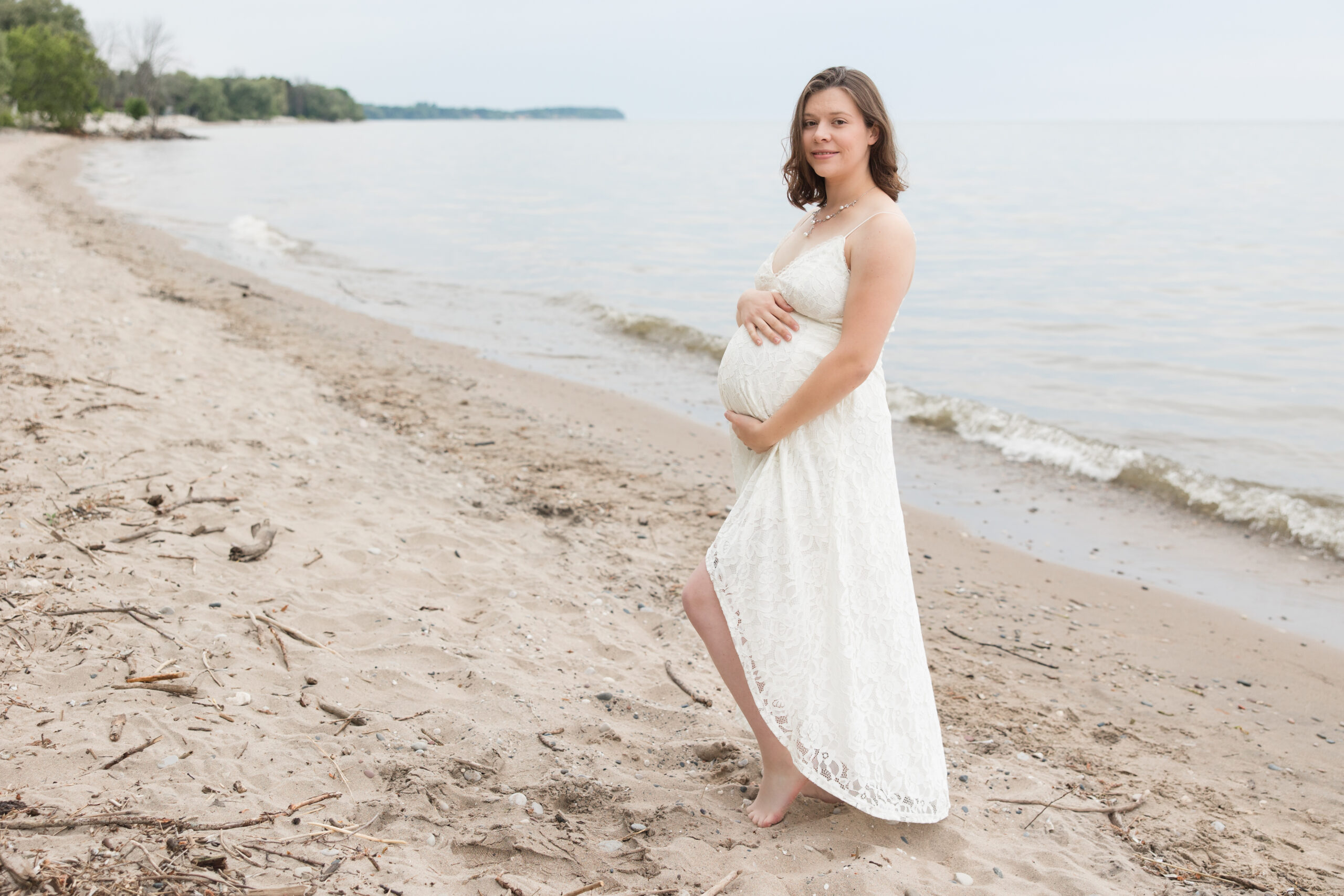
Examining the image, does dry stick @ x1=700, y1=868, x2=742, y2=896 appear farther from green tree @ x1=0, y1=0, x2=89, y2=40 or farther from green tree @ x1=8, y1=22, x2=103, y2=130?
green tree @ x1=0, y1=0, x2=89, y2=40

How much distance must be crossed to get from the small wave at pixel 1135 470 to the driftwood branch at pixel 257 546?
6.25 meters

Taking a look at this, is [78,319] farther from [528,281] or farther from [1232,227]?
[1232,227]

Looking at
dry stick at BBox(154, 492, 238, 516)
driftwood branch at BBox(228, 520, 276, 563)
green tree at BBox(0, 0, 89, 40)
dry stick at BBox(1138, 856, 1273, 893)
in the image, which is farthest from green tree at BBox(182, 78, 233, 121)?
dry stick at BBox(1138, 856, 1273, 893)

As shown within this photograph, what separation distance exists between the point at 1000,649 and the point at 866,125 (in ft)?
9.84

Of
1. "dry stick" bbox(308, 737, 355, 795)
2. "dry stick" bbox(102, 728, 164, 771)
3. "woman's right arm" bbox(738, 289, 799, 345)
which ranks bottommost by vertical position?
"dry stick" bbox(308, 737, 355, 795)

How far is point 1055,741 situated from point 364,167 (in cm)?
5043

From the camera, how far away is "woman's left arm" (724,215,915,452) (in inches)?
92.6

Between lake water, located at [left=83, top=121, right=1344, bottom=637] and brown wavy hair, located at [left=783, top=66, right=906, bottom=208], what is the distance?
18.4 feet

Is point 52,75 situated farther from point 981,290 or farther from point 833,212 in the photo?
point 833,212

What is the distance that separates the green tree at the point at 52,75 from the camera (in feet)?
183

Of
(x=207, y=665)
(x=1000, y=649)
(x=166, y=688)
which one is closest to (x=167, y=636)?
(x=207, y=665)

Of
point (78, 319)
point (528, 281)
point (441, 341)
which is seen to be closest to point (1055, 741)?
point (78, 319)

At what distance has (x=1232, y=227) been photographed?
949 inches

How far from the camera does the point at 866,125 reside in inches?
98.1
